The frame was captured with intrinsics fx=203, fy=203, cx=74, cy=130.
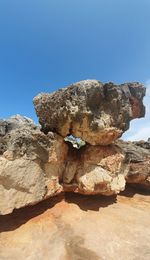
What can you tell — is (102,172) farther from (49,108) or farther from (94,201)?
(49,108)

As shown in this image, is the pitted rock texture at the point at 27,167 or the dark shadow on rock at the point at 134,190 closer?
the pitted rock texture at the point at 27,167

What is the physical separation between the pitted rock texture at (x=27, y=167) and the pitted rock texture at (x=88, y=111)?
0.84 meters

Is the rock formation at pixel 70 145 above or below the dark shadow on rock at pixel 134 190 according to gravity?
above

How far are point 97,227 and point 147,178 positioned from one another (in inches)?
190

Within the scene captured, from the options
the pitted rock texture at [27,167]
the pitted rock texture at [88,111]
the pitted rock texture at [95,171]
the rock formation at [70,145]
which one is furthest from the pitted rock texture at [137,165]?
the pitted rock texture at [27,167]

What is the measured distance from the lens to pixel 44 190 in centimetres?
767

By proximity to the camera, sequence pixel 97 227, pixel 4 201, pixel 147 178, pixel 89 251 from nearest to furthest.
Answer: pixel 89 251 → pixel 4 201 → pixel 97 227 → pixel 147 178

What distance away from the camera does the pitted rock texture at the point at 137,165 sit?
1061 centimetres

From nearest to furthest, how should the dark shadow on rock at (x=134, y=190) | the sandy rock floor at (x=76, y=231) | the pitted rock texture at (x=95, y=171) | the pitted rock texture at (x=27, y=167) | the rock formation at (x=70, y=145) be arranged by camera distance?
the sandy rock floor at (x=76, y=231), the pitted rock texture at (x=27, y=167), the rock formation at (x=70, y=145), the pitted rock texture at (x=95, y=171), the dark shadow on rock at (x=134, y=190)

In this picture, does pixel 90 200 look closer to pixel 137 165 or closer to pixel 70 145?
pixel 70 145

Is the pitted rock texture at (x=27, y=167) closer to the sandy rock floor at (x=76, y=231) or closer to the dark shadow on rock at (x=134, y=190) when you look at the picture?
the sandy rock floor at (x=76, y=231)

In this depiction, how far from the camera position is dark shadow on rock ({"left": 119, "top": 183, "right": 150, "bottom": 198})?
10.8 metres

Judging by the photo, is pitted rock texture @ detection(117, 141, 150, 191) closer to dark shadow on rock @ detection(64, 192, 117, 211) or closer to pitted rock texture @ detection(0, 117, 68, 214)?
dark shadow on rock @ detection(64, 192, 117, 211)

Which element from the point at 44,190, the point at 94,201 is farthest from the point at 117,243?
the point at 44,190
